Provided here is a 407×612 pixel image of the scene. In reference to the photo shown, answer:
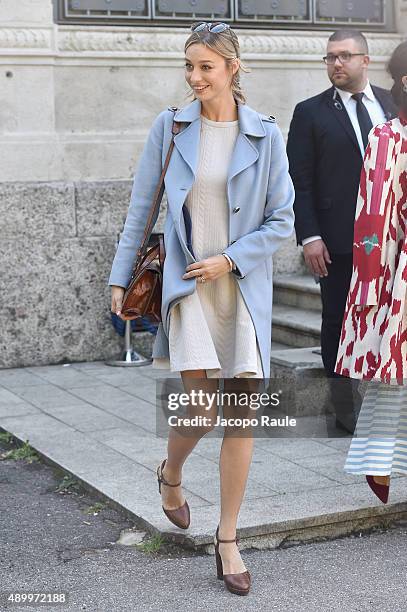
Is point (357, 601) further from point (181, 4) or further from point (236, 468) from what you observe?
point (181, 4)

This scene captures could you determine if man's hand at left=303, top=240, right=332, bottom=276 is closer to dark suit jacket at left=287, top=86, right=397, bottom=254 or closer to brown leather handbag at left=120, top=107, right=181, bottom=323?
dark suit jacket at left=287, top=86, right=397, bottom=254

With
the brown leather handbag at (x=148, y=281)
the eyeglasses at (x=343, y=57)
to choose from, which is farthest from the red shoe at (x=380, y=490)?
the eyeglasses at (x=343, y=57)

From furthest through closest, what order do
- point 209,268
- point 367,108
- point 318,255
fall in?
point 367,108, point 318,255, point 209,268

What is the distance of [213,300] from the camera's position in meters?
4.30

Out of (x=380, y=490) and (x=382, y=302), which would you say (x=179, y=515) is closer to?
(x=380, y=490)

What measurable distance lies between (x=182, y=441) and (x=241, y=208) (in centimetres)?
94

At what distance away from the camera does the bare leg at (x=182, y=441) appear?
431cm

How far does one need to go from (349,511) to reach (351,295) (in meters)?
0.91

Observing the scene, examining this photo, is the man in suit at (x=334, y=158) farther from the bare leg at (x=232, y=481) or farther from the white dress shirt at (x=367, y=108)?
the bare leg at (x=232, y=481)

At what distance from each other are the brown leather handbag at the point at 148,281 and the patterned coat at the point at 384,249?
925 mm

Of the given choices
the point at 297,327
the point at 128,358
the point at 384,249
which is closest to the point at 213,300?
the point at 384,249

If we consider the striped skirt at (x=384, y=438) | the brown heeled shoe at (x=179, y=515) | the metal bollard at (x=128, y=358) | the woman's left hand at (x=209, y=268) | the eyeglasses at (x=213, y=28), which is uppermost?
the eyeglasses at (x=213, y=28)

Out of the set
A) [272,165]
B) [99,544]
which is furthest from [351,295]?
[99,544]

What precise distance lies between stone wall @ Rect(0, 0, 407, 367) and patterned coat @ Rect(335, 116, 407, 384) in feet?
12.0
